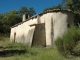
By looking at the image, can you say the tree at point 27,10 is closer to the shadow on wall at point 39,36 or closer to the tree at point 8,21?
the tree at point 8,21

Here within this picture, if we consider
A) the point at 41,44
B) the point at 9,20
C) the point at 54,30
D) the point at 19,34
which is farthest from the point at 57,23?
the point at 9,20

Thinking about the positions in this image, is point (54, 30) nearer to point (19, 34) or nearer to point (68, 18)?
point (68, 18)

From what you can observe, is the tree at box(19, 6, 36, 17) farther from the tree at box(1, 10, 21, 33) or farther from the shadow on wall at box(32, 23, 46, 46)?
the shadow on wall at box(32, 23, 46, 46)

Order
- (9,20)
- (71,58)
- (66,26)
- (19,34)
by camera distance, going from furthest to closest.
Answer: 1. (9,20)
2. (19,34)
3. (66,26)
4. (71,58)

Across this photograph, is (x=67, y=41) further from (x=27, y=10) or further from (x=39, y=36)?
(x=27, y=10)

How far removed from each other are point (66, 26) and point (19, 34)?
30.1 feet

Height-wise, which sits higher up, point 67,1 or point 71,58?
point 67,1

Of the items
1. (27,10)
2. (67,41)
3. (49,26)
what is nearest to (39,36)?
(49,26)

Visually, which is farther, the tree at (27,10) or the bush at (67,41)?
the tree at (27,10)

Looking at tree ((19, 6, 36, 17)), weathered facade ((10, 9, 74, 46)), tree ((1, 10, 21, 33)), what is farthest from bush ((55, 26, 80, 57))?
tree ((19, 6, 36, 17))

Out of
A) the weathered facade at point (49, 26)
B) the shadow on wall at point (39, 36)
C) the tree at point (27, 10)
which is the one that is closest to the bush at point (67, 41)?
the weathered facade at point (49, 26)

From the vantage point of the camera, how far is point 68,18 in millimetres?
16859

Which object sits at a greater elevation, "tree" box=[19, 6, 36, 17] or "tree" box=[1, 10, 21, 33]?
"tree" box=[19, 6, 36, 17]

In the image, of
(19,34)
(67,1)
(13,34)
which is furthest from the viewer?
(67,1)
